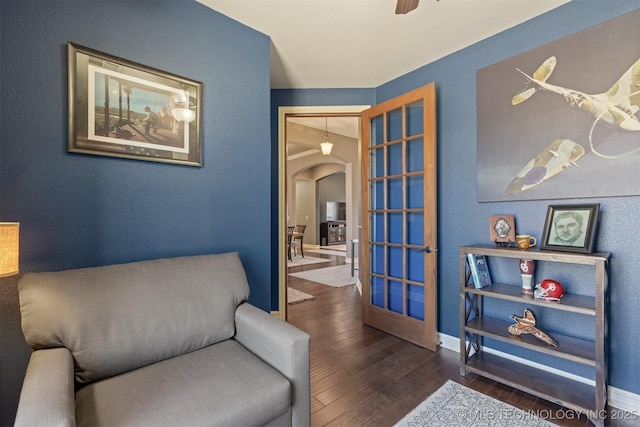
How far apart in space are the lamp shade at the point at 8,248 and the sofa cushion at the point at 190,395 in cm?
56

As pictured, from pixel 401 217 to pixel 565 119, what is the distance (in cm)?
142

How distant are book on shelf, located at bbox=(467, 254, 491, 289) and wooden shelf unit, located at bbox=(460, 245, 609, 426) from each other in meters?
0.04

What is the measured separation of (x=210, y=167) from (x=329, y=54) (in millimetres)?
1547

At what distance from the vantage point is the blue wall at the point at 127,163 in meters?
1.35

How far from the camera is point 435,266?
2.41m

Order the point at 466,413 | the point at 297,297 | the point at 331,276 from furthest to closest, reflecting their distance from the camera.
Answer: the point at 331,276
the point at 297,297
the point at 466,413

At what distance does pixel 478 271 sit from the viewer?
211cm

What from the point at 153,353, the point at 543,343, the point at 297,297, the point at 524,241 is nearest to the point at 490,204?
the point at 524,241

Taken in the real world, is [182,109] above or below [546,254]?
above

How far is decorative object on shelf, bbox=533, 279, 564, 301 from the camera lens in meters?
1.75

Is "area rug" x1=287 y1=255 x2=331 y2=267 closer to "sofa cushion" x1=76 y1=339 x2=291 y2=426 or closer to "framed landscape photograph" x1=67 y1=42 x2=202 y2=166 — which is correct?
"framed landscape photograph" x1=67 y1=42 x2=202 y2=166

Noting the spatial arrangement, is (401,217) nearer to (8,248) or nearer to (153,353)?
(153,353)

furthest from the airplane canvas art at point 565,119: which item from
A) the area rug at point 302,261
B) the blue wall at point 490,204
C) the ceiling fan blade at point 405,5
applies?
the area rug at point 302,261

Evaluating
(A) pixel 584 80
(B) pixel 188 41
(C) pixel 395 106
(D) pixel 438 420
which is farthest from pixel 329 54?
(D) pixel 438 420
